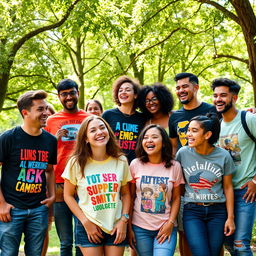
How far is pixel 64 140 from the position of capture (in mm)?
4953

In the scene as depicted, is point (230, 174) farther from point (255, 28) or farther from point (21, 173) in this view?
point (255, 28)

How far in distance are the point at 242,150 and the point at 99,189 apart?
5.90 ft

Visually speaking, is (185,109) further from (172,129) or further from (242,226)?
(242,226)

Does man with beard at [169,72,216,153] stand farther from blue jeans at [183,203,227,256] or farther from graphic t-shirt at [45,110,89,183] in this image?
graphic t-shirt at [45,110,89,183]

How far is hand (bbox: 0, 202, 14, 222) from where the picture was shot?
3930 mm

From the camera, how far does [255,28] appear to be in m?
7.62

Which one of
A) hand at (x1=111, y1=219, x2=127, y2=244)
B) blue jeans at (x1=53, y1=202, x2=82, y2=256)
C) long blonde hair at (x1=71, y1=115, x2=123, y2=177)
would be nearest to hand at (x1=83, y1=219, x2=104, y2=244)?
hand at (x1=111, y1=219, x2=127, y2=244)

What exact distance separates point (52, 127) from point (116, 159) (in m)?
1.37

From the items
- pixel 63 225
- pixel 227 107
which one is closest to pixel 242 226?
→ pixel 227 107

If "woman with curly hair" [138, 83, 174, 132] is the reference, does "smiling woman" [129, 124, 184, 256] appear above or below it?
below

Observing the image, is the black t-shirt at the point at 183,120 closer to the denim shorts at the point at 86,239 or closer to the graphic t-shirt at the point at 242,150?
the graphic t-shirt at the point at 242,150

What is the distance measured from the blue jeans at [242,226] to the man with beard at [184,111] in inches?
32.2

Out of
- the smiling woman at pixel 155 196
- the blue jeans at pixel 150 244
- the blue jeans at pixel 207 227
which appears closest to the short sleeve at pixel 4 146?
the smiling woman at pixel 155 196

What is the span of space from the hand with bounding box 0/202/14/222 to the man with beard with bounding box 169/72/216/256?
7.23ft
